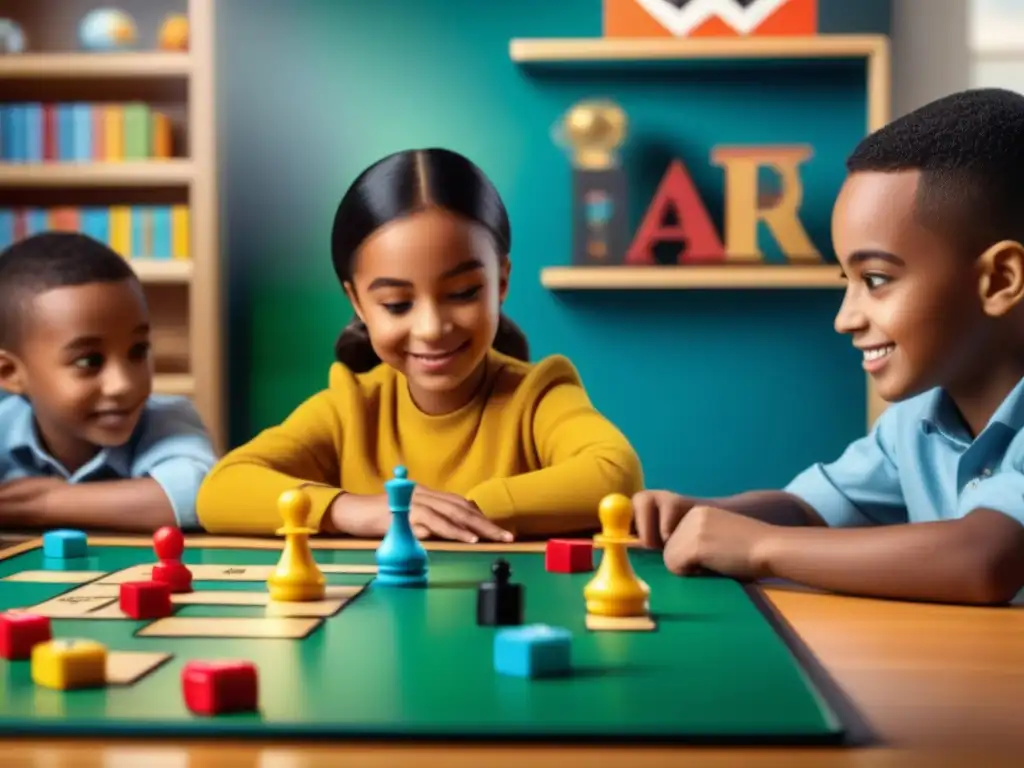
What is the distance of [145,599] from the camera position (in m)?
1.00

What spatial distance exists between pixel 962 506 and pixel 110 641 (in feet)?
2.54

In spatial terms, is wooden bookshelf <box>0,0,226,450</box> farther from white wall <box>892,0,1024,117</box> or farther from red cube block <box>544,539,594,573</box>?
red cube block <box>544,539,594,573</box>

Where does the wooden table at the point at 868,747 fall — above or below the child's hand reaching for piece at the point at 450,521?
above

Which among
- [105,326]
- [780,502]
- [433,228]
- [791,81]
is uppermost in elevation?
[791,81]

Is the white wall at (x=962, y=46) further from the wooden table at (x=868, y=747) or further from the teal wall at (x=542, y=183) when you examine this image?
the wooden table at (x=868, y=747)

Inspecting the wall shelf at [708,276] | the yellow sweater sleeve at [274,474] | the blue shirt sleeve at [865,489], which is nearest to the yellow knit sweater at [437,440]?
the yellow sweater sleeve at [274,474]

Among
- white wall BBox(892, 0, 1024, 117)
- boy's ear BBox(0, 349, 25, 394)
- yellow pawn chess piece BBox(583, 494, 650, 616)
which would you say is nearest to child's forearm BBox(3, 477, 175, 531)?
boy's ear BBox(0, 349, 25, 394)

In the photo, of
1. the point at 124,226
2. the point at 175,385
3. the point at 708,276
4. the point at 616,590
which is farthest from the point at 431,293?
the point at 124,226

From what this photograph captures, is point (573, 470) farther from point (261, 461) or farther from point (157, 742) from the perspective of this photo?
point (157, 742)

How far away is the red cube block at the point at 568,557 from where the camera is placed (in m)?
1.27

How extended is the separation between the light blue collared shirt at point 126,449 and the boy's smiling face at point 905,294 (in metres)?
0.93

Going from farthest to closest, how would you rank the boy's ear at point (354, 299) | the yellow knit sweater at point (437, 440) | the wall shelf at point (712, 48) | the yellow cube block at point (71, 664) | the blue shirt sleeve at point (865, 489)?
the wall shelf at point (712, 48), the boy's ear at point (354, 299), the yellow knit sweater at point (437, 440), the blue shirt sleeve at point (865, 489), the yellow cube block at point (71, 664)

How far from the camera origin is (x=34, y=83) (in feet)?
11.3

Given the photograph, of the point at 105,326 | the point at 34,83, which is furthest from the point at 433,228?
the point at 34,83
